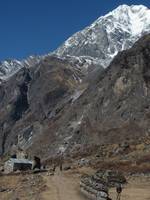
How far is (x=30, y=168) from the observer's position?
501 feet

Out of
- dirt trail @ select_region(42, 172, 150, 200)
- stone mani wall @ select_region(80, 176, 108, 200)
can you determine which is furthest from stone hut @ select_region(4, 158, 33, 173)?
stone mani wall @ select_region(80, 176, 108, 200)

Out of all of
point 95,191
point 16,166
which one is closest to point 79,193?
point 95,191

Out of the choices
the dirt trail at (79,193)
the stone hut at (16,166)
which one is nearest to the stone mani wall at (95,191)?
the dirt trail at (79,193)

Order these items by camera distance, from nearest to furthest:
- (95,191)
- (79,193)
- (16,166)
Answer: (95,191) < (79,193) < (16,166)

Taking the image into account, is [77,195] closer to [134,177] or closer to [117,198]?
[117,198]

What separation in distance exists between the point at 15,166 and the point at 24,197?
274 feet

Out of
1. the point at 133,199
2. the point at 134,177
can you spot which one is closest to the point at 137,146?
the point at 134,177

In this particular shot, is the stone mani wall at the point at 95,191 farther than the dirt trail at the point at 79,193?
No

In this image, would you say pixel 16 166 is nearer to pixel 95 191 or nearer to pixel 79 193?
pixel 79 193

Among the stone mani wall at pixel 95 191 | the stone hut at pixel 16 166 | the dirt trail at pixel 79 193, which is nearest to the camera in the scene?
the stone mani wall at pixel 95 191

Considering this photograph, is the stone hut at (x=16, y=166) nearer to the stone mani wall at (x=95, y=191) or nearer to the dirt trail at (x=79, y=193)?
the dirt trail at (x=79, y=193)

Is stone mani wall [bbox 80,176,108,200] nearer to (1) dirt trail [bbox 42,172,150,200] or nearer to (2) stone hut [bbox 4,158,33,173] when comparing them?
(1) dirt trail [bbox 42,172,150,200]

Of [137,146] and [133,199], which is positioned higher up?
[137,146]

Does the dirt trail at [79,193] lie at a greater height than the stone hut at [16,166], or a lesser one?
lesser
